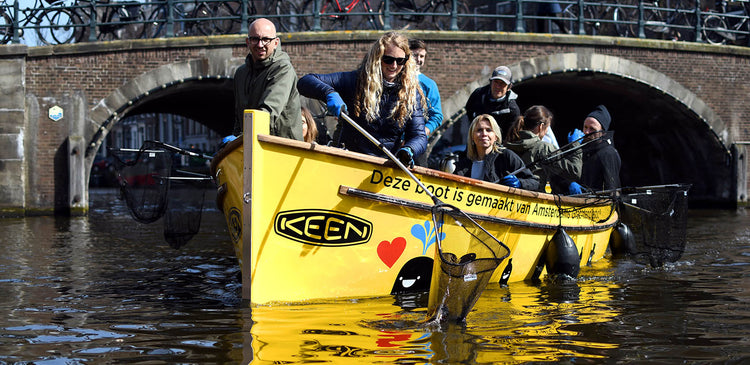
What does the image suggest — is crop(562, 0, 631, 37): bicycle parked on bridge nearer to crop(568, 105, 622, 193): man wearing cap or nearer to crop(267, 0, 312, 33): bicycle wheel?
crop(267, 0, 312, 33): bicycle wheel

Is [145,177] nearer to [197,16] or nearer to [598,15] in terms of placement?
[197,16]

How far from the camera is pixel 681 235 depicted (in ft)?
30.0

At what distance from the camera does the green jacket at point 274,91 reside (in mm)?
6148

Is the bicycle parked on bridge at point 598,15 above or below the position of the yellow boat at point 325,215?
above

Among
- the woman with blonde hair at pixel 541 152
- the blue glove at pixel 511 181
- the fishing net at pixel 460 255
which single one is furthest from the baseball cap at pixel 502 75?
the fishing net at pixel 460 255

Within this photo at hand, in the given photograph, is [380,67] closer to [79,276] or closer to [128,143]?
[79,276]

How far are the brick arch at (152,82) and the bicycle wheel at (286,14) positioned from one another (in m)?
1.19

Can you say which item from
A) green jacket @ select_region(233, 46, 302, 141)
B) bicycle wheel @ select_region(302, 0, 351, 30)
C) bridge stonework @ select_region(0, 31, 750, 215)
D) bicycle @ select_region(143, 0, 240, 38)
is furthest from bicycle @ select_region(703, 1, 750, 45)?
green jacket @ select_region(233, 46, 302, 141)

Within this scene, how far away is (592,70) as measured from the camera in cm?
1902

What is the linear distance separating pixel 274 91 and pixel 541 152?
124 inches

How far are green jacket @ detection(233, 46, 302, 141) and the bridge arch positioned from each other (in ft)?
39.6

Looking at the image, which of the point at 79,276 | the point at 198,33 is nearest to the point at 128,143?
the point at 198,33

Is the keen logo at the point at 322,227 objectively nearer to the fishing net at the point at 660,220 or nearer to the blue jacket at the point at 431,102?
the blue jacket at the point at 431,102

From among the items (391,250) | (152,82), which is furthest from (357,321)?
(152,82)
